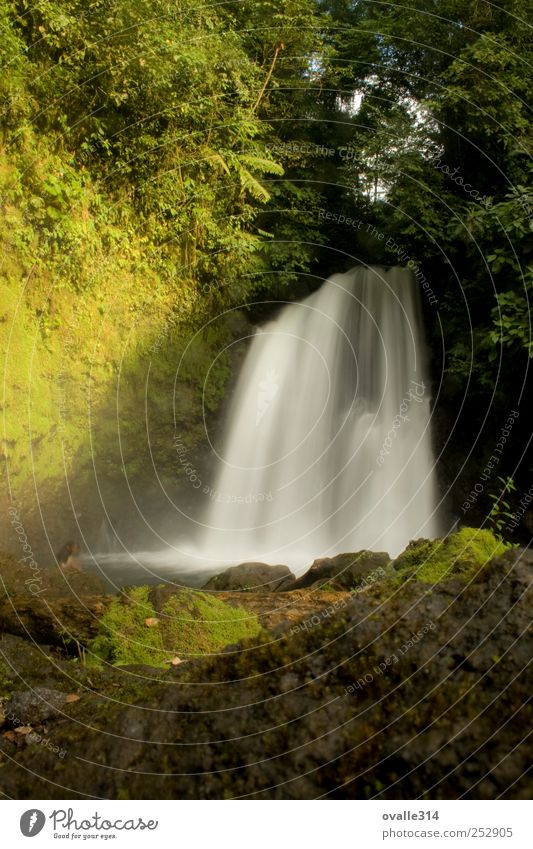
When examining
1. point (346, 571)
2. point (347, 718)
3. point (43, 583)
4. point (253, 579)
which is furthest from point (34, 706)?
point (253, 579)

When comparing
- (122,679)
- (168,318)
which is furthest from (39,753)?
(168,318)

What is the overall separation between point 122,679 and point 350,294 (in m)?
10.3

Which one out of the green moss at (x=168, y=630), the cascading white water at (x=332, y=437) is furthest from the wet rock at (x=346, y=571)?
the cascading white water at (x=332, y=437)

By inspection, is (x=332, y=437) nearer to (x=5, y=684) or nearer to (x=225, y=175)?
(x=225, y=175)

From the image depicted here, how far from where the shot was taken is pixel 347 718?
89.4 inches

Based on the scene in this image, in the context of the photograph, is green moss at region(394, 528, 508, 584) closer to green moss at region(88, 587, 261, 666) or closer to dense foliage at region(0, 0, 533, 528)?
green moss at region(88, 587, 261, 666)

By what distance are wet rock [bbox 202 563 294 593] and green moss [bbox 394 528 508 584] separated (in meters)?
3.12

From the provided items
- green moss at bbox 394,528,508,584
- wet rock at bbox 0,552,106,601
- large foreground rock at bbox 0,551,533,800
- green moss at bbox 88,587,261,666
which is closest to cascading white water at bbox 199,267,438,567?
wet rock at bbox 0,552,106,601

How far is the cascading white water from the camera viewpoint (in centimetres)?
1145

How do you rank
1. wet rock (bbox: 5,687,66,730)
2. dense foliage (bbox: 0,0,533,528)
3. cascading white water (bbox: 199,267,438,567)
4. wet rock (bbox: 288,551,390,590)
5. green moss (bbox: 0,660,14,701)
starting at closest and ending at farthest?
wet rock (bbox: 5,687,66,730), green moss (bbox: 0,660,14,701), wet rock (bbox: 288,551,390,590), dense foliage (bbox: 0,0,533,528), cascading white water (bbox: 199,267,438,567)

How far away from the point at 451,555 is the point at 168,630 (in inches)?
91.4

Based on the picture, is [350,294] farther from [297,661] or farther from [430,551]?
[297,661]

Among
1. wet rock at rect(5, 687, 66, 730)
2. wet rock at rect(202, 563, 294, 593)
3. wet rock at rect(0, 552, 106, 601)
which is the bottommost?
wet rock at rect(5, 687, 66, 730)

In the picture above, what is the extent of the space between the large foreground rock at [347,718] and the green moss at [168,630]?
6.48ft
